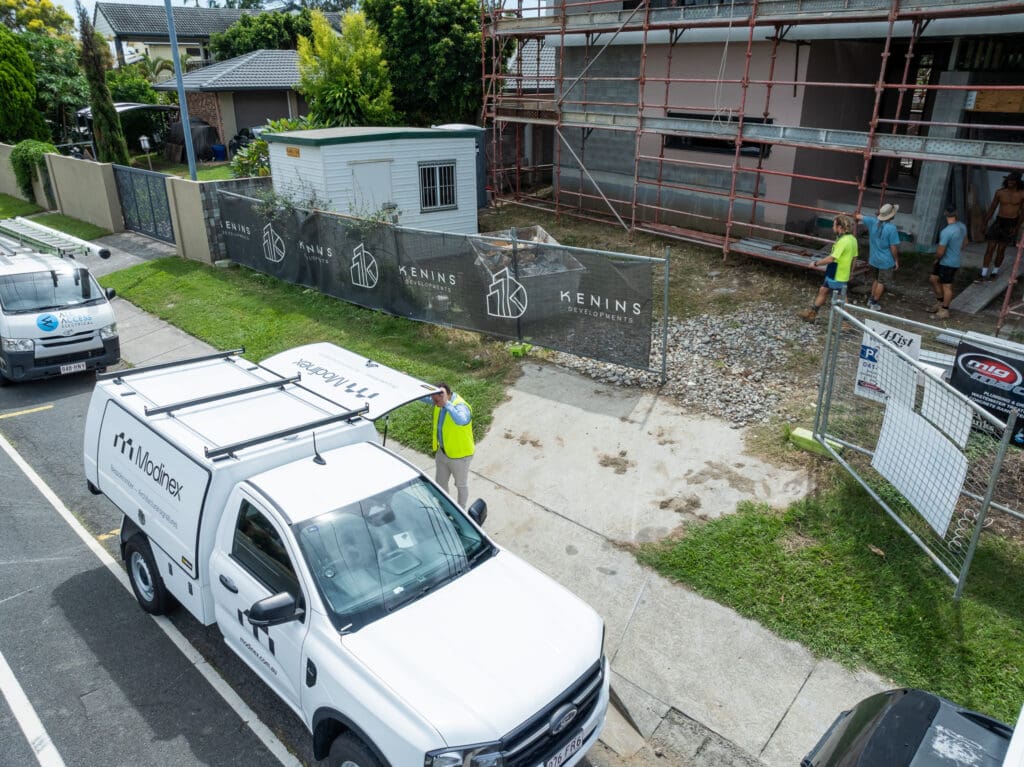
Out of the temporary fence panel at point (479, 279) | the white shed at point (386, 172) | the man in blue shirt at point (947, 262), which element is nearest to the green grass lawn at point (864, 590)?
the temporary fence panel at point (479, 279)

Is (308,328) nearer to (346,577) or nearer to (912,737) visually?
(346,577)

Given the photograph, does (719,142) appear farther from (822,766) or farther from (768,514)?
(822,766)

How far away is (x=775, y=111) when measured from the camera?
15398 millimetres

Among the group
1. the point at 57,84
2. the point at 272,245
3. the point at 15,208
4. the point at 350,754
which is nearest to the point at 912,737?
the point at 350,754

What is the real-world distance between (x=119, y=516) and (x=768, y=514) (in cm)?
695

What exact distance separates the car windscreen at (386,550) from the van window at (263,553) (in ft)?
0.60

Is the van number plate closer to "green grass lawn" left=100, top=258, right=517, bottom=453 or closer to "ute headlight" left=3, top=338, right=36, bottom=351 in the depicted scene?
"green grass lawn" left=100, top=258, right=517, bottom=453

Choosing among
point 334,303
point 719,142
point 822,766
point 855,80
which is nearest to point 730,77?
point 719,142

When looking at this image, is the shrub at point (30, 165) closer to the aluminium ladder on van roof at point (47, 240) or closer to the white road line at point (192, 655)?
the aluminium ladder on van roof at point (47, 240)

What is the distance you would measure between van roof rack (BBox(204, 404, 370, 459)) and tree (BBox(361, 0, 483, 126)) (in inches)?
815

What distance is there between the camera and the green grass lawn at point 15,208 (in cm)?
2509

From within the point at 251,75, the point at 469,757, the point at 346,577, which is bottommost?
the point at 469,757

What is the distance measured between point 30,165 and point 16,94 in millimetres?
5366

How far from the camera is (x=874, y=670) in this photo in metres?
5.68
